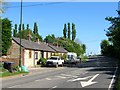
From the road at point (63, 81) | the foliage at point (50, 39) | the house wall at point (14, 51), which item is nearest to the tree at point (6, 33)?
the house wall at point (14, 51)

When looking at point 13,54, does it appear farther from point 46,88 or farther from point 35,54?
point 46,88

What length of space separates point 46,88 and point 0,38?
2696 cm

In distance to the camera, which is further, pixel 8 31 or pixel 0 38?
pixel 8 31

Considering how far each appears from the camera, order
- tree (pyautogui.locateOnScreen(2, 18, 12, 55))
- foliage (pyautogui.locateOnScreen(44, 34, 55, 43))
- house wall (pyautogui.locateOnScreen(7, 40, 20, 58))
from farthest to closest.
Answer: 1. foliage (pyautogui.locateOnScreen(44, 34, 55, 43))
2. house wall (pyautogui.locateOnScreen(7, 40, 20, 58))
3. tree (pyautogui.locateOnScreen(2, 18, 12, 55))

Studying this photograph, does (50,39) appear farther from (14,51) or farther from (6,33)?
(6,33)

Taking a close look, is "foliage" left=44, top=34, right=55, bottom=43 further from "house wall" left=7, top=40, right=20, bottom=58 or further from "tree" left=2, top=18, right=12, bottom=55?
"tree" left=2, top=18, right=12, bottom=55

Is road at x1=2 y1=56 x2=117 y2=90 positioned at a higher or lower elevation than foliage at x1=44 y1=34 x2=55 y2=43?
lower

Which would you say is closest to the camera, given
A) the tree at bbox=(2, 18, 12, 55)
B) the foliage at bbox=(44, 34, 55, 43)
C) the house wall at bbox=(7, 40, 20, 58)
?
the tree at bbox=(2, 18, 12, 55)

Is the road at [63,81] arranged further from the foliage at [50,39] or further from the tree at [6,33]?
the foliage at [50,39]

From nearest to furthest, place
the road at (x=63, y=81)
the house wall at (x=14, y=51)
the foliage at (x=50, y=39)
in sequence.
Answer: the road at (x=63, y=81) → the house wall at (x=14, y=51) → the foliage at (x=50, y=39)

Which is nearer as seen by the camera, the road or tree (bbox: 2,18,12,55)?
the road

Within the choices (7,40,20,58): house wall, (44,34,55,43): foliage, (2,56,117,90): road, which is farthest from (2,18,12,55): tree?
(44,34,55,43): foliage

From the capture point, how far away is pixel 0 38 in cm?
4625

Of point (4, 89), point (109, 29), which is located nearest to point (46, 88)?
point (4, 89)
